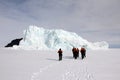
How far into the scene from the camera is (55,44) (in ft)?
181

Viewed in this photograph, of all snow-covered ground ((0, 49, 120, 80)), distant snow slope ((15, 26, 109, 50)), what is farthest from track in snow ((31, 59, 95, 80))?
distant snow slope ((15, 26, 109, 50))

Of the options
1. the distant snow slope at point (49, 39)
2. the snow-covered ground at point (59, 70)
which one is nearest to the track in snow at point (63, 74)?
the snow-covered ground at point (59, 70)

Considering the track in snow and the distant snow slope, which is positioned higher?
the distant snow slope

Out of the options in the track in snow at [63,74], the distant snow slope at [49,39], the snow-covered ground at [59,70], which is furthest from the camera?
the distant snow slope at [49,39]

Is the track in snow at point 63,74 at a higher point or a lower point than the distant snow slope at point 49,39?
lower

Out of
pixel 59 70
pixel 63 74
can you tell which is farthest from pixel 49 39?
pixel 63 74

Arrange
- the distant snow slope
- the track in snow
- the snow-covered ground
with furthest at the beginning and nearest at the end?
the distant snow slope, the snow-covered ground, the track in snow

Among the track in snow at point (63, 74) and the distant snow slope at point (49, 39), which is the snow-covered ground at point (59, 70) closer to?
the track in snow at point (63, 74)

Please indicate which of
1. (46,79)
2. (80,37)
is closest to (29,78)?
(46,79)

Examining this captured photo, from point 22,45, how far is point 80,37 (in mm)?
20431

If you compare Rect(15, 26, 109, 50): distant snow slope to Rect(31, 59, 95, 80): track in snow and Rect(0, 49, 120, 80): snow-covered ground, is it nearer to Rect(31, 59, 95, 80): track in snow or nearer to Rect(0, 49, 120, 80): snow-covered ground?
Rect(0, 49, 120, 80): snow-covered ground

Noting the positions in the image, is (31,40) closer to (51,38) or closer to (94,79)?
(51,38)

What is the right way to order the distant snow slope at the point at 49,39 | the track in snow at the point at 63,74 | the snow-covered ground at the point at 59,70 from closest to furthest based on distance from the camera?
1. the track in snow at the point at 63,74
2. the snow-covered ground at the point at 59,70
3. the distant snow slope at the point at 49,39

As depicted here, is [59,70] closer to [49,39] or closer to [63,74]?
[63,74]
